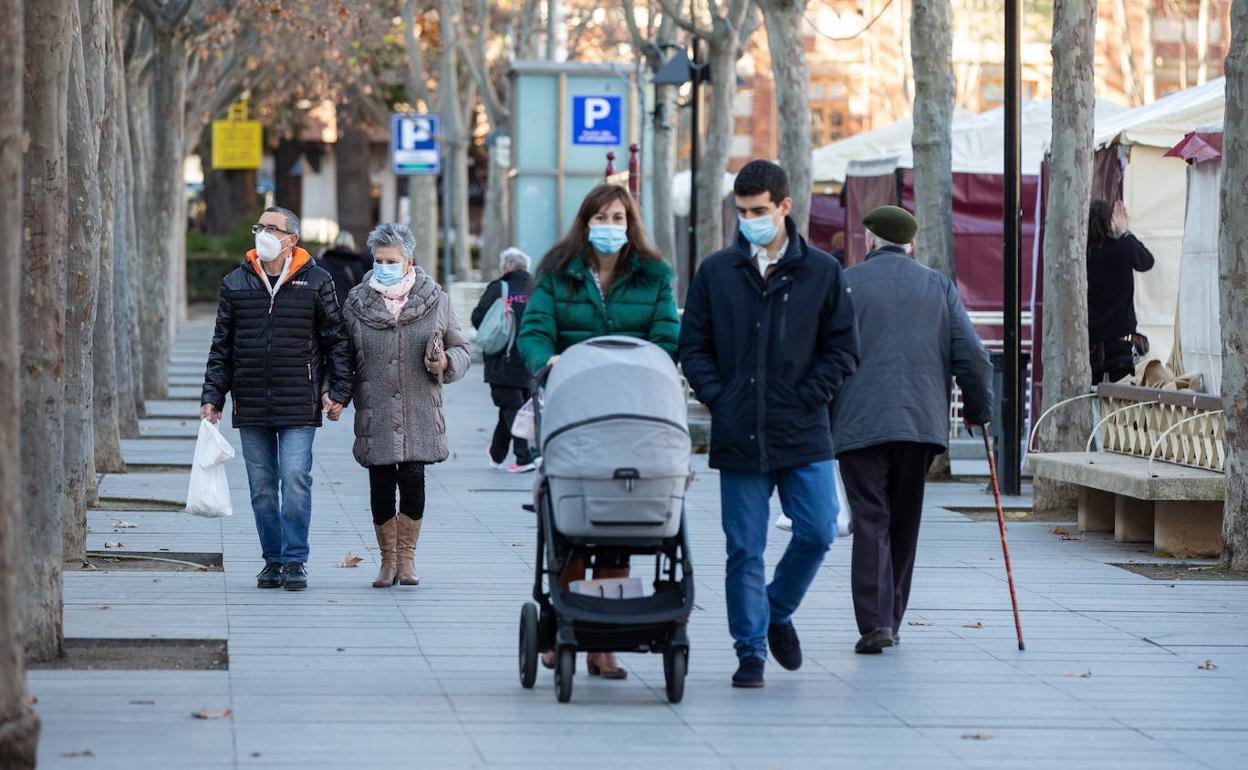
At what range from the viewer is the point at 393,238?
10078 millimetres

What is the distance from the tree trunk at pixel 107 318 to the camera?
49.8 ft

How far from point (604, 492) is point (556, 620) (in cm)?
63

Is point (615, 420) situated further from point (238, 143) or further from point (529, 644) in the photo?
point (238, 143)

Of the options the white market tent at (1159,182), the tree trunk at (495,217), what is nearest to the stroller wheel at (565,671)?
the white market tent at (1159,182)

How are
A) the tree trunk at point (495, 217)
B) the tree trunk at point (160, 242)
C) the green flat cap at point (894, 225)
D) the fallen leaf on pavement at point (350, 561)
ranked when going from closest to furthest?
the green flat cap at point (894, 225) → the fallen leaf on pavement at point (350, 561) → the tree trunk at point (160, 242) → the tree trunk at point (495, 217)

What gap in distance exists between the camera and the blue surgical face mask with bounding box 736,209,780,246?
25.3 feet

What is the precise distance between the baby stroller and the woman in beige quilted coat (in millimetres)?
2581

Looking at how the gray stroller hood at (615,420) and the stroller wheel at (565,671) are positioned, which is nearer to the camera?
the gray stroller hood at (615,420)

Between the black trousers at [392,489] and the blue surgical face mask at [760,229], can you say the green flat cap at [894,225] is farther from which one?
the black trousers at [392,489]

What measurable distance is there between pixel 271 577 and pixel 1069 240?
668cm

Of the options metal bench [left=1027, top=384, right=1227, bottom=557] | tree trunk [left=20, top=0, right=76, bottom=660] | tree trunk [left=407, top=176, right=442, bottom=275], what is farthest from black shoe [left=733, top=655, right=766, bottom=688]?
tree trunk [left=407, top=176, right=442, bottom=275]

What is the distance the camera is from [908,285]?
28.9 feet

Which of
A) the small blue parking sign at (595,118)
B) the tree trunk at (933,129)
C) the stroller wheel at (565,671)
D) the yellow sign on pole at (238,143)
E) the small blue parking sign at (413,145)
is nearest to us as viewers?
the stroller wheel at (565,671)

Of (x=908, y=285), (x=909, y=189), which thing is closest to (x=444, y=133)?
(x=909, y=189)
